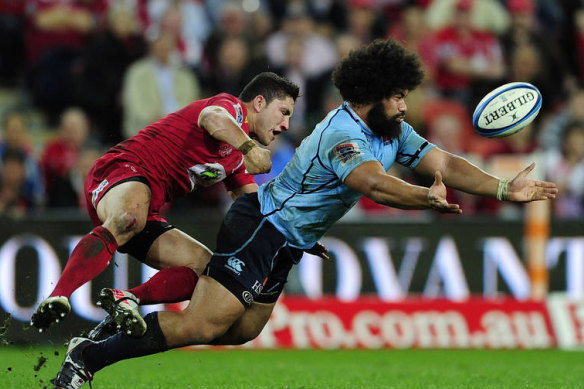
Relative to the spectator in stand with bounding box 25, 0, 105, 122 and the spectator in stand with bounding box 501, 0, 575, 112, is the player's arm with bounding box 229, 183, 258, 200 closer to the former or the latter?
the spectator in stand with bounding box 25, 0, 105, 122

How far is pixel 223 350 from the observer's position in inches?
437

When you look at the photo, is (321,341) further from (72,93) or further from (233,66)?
(72,93)

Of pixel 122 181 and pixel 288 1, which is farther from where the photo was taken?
pixel 288 1

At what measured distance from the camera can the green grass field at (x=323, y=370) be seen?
727 centimetres


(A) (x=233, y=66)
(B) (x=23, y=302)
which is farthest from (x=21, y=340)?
(A) (x=233, y=66)

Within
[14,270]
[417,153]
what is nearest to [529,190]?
[417,153]

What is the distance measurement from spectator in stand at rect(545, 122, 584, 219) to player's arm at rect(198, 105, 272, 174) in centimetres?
691

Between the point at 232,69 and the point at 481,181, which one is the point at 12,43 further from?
the point at 481,181

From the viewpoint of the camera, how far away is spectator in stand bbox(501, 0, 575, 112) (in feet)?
45.2

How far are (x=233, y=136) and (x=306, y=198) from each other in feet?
2.00

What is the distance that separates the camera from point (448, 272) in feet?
38.3

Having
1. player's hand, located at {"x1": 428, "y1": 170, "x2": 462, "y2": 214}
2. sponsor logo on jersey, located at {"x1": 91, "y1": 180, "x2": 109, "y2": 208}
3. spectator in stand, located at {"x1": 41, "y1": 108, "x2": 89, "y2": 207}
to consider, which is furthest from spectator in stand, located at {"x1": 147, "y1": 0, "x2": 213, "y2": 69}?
player's hand, located at {"x1": 428, "y1": 170, "x2": 462, "y2": 214}

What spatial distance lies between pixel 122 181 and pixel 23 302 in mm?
4885

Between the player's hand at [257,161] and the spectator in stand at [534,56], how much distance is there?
8.40 metres
